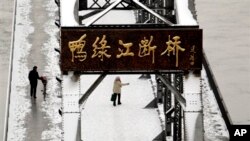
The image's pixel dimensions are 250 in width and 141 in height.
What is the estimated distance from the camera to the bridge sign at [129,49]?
14.6 meters

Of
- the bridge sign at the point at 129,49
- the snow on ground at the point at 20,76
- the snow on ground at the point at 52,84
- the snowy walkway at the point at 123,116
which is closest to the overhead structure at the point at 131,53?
the bridge sign at the point at 129,49

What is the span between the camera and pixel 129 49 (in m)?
14.7

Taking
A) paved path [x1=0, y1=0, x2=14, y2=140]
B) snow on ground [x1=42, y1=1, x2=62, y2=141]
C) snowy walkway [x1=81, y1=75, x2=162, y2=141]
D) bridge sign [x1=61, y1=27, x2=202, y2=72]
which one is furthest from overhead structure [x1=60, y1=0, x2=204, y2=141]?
paved path [x1=0, y1=0, x2=14, y2=140]

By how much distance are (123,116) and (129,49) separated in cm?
831

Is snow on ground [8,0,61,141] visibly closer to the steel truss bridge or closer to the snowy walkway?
the snowy walkway

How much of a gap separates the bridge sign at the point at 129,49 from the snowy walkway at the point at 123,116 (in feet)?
21.3

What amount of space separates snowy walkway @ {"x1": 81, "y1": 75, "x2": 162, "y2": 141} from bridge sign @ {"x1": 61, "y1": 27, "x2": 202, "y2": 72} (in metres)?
6.50

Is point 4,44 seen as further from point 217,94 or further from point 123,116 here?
point 217,94

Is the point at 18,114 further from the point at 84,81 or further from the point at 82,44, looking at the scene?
the point at 82,44

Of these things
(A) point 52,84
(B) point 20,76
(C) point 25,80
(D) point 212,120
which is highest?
(B) point 20,76

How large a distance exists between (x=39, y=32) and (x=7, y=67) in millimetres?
3578

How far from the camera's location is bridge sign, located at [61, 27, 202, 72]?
14.6 meters

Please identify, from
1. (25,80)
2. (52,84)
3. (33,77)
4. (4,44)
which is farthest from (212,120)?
(4,44)

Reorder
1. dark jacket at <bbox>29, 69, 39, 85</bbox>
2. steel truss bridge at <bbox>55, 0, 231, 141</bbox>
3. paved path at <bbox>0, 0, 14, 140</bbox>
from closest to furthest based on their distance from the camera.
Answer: steel truss bridge at <bbox>55, 0, 231, 141</bbox> → dark jacket at <bbox>29, 69, 39, 85</bbox> → paved path at <bbox>0, 0, 14, 140</bbox>
